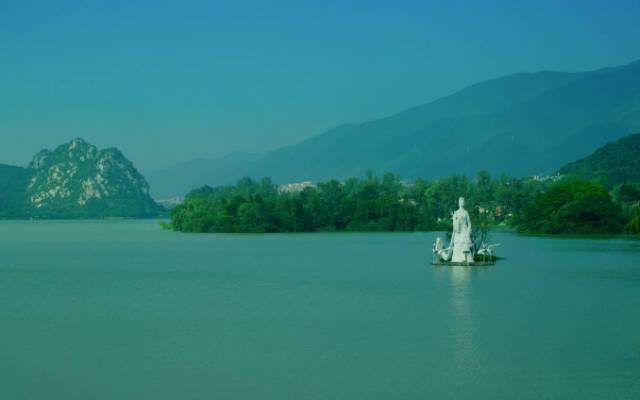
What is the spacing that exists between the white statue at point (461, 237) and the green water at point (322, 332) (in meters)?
1.35

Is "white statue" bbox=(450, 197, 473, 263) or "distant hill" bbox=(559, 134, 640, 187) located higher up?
"distant hill" bbox=(559, 134, 640, 187)

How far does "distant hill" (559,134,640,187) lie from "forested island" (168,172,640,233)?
9929 mm

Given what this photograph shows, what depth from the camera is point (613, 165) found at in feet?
384

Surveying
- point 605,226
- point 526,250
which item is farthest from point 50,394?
point 605,226

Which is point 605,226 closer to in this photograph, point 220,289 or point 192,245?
point 192,245

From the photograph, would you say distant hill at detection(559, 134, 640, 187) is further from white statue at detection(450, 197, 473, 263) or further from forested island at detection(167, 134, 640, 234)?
white statue at detection(450, 197, 473, 263)

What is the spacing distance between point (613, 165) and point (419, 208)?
35134 millimetres

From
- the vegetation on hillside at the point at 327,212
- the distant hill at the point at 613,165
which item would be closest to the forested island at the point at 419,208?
the vegetation on hillside at the point at 327,212

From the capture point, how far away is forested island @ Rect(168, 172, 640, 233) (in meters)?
67.8

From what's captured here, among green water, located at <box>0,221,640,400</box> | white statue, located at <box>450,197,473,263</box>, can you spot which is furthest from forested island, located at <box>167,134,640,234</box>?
green water, located at <box>0,221,640,400</box>

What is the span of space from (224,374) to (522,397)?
192 inches

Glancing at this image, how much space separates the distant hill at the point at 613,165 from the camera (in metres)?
109

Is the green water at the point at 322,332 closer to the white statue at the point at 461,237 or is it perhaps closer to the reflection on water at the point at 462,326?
the reflection on water at the point at 462,326

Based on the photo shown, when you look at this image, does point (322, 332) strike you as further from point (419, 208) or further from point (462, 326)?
point (419, 208)
